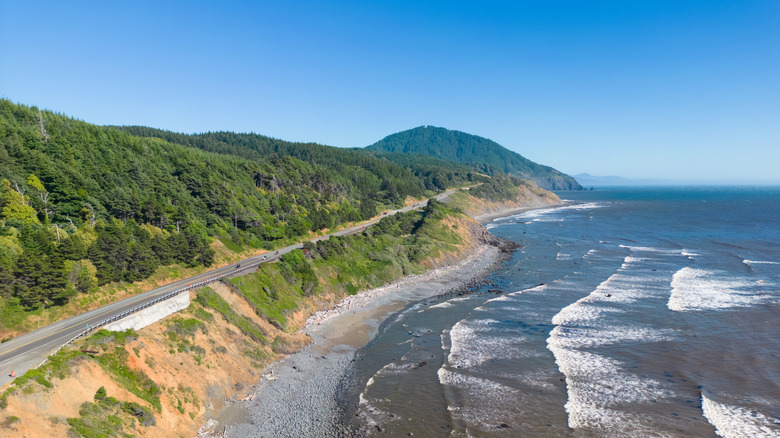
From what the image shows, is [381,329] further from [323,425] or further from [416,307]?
[323,425]

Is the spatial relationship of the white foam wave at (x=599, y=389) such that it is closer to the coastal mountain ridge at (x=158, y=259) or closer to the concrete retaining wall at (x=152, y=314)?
the coastal mountain ridge at (x=158, y=259)

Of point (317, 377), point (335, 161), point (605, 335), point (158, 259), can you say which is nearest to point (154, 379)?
point (317, 377)

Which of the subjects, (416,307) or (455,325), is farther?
(416,307)

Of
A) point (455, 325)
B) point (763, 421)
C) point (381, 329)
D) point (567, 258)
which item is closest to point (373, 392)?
point (381, 329)

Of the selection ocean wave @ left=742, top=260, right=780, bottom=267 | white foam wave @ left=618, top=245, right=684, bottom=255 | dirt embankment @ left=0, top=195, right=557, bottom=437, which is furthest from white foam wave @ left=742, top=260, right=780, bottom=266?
dirt embankment @ left=0, top=195, right=557, bottom=437

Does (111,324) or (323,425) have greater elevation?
(111,324)

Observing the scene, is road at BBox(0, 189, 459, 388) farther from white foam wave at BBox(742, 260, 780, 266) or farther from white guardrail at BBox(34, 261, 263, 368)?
white foam wave at BBox(742, 260, 780, 266)
